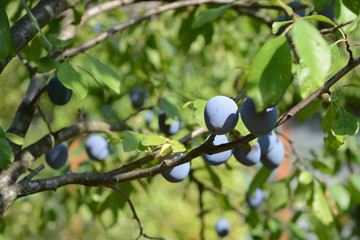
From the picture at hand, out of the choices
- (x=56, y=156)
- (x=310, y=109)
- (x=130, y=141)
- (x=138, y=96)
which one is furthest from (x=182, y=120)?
(x=310, y=109)

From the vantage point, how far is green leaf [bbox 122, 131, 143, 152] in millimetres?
750

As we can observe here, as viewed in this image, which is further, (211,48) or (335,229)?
(211,48)

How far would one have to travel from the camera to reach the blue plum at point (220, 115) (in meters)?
0.56

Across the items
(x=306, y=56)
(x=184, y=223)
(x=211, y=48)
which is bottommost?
(x=184, y=223)

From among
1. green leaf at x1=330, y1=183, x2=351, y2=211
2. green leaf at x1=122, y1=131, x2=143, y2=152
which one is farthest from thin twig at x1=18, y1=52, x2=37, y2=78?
green leaf at x1=330, y1=183, x2=351, y2=211

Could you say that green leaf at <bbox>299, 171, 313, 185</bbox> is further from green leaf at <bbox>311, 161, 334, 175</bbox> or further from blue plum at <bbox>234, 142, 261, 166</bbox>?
blue plum at <bbox>234, 142, 261, 166</bbox>

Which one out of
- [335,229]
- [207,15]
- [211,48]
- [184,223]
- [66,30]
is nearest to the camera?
[207,15]

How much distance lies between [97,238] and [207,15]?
113 inches

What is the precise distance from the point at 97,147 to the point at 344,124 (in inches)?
31.1

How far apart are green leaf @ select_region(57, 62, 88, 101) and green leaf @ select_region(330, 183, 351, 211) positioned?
97 centimetres

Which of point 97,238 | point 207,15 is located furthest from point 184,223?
point 207,15

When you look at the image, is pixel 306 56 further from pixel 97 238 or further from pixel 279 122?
pixel 97 238

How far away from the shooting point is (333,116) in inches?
25.8

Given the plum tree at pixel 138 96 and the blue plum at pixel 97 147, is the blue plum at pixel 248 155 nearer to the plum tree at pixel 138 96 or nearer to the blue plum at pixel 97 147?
the blue plum at pixel 97 147
